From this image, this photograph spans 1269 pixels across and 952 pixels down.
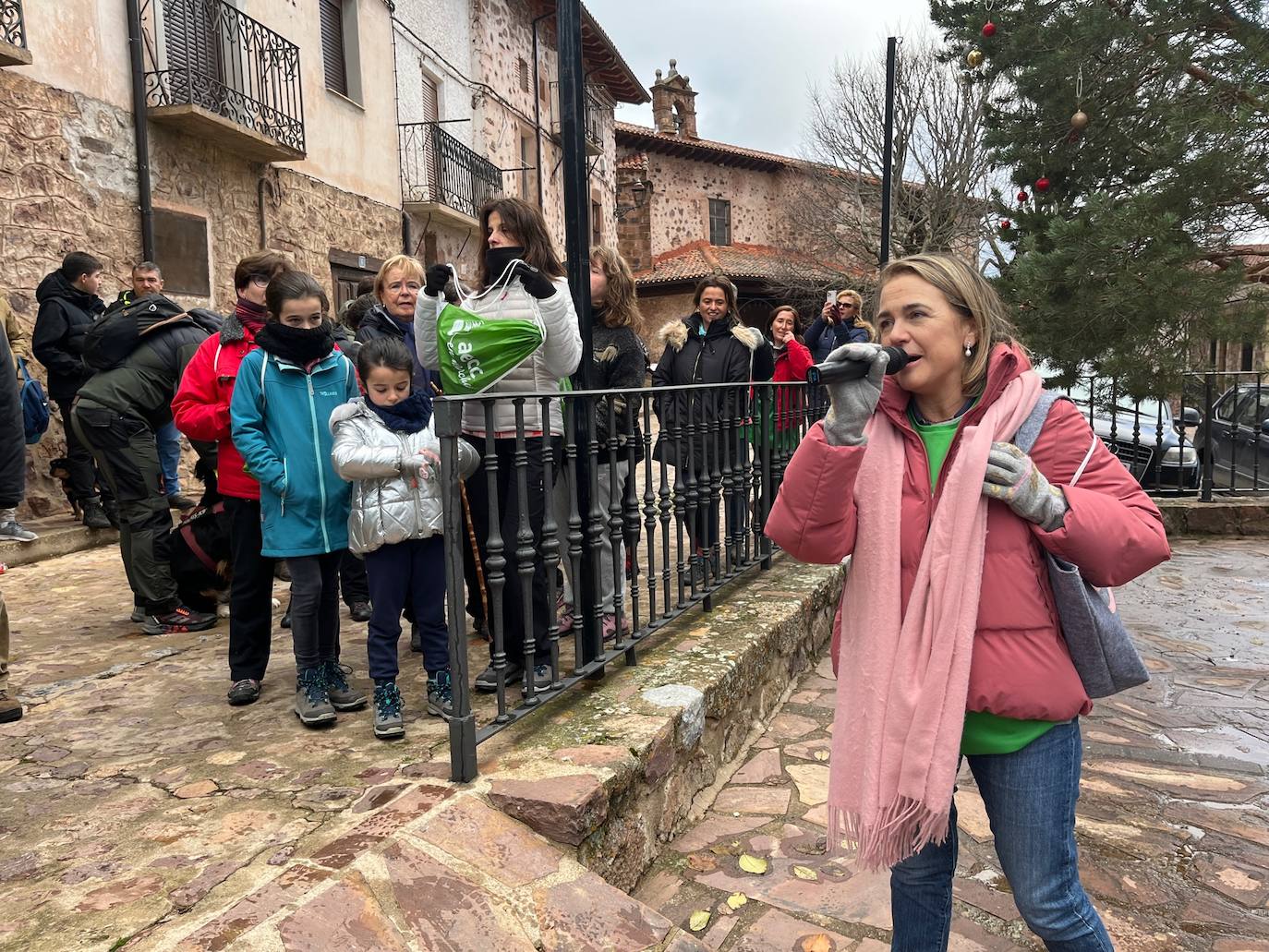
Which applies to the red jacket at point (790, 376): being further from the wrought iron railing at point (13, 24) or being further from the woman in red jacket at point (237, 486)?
the wrought iron railing at point (13, 24)

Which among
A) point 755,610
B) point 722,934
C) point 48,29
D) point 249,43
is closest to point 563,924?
point 722,934

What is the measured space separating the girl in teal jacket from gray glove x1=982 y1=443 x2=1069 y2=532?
234 centimetres

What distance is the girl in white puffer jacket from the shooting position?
2871mm

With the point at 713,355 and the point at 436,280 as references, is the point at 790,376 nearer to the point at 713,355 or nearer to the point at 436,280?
the point at 713,355

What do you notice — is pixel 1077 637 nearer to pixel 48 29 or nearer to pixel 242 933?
pixel 242 933

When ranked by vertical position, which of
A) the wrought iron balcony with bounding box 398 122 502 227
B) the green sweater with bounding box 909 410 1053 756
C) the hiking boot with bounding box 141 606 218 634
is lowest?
the hiking boot with bounding box 141 606 218 634

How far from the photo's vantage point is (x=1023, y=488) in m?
1.58

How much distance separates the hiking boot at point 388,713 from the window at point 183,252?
709cm

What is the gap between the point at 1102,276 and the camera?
636 cm

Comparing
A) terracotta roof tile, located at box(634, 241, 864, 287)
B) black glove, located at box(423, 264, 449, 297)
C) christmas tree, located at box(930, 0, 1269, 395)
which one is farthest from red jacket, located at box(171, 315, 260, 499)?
terracotta roof tile, located at box(634, 241, 864, 287)

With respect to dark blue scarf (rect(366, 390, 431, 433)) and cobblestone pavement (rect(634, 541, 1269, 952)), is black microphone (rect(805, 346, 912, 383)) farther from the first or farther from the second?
dark blue scarf (rect(366, 390, 431, 433))

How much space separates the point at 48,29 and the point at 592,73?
1642 cm

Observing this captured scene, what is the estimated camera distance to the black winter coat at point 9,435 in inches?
131

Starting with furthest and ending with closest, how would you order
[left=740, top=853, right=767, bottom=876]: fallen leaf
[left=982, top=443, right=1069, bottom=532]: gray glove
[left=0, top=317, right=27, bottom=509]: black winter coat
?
[left=0, top=317, right=27, bottom=509]: black winter coat < [left=740, top=853, right=767, bottom=876]: fallen leaf < [left=982, top=443, right=1069, bottom=532]: gray glove
